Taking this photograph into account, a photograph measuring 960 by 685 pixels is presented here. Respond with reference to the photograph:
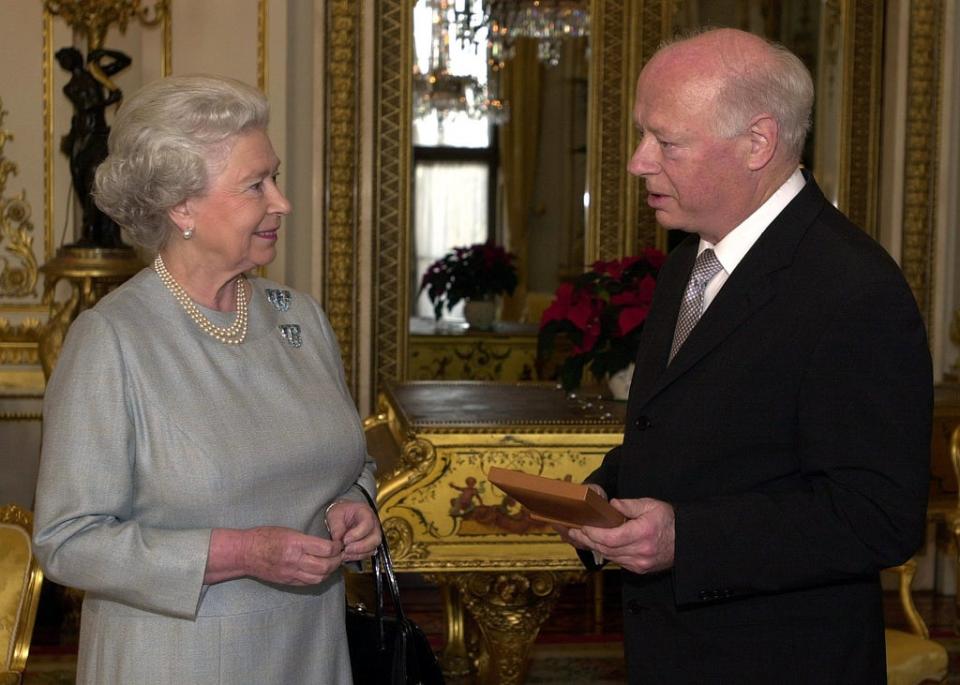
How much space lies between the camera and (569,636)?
564 centimetres

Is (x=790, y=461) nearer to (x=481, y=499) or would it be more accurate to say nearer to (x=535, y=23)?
(x=481, y=499)

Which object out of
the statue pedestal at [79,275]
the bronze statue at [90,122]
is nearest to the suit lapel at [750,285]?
the statue pedestal at [79,275]

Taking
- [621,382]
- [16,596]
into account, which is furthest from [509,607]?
[16,596]

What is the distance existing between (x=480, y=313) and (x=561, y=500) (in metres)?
4.38

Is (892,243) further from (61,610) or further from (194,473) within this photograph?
(194,473)

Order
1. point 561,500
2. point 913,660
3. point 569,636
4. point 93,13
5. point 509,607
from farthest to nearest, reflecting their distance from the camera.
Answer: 1. point 93,13
2. point 569,636
3. point 509,607
4. point 913,660
5. point 561,500

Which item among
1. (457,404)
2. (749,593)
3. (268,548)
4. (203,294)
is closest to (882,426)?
(749,593)

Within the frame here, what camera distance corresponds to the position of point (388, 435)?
15.7 ft

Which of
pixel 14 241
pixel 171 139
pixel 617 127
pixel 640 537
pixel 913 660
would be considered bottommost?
pixel 913 660

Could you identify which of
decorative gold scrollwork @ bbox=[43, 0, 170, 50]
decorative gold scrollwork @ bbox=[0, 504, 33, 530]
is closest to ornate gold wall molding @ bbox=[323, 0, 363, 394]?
decorative gold scrollwork @ bbox=[43, 0, 170, 50]

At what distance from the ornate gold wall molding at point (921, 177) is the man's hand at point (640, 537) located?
4.63 metres

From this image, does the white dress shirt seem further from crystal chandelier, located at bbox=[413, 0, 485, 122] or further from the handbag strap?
crystal chandelier, located at bbox=[413, 0, 485, 122]

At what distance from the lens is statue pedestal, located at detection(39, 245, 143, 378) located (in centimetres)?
549

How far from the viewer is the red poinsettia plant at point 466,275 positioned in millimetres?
6430
